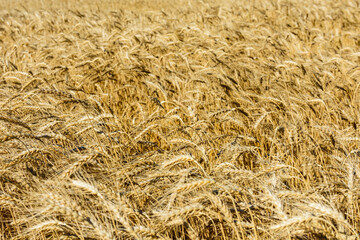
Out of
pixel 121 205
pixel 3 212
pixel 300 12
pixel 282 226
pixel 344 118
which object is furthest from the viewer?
pixel 300 12

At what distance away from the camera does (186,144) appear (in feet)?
5.57

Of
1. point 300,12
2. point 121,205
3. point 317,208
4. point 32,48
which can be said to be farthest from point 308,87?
point 300,12

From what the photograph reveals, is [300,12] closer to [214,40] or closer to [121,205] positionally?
[214,40]

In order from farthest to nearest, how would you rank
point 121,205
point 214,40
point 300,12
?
point 300,12 → point 214,40 → point 121,205

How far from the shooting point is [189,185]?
1.15 meters

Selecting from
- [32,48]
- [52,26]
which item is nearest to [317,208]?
[32,48]

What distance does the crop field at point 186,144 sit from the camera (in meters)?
1.15

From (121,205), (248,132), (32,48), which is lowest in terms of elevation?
(248,132)

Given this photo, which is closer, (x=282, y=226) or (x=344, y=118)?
(x=282, y=226)

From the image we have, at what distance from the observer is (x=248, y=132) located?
94.2 inches

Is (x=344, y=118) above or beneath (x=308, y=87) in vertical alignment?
beneath

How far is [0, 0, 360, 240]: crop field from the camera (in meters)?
1.15

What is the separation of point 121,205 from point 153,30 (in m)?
4.68

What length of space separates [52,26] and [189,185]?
26.0ft
